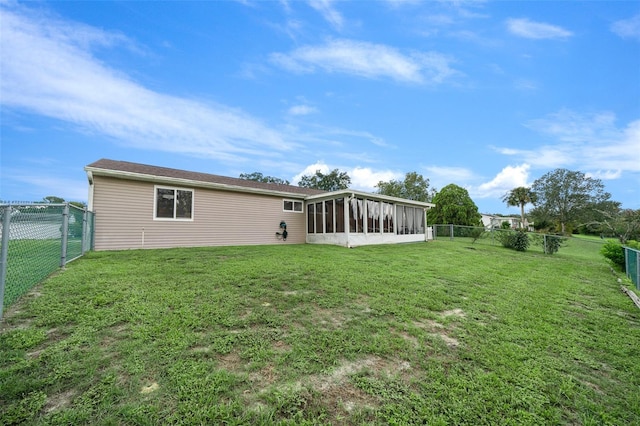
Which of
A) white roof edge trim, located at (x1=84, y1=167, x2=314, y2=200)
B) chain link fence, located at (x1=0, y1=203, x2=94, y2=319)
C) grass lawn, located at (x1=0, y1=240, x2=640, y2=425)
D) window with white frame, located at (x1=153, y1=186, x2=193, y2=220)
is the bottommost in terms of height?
grass lawn, located at (x1=0, y1=240, x2=640, y2=425)

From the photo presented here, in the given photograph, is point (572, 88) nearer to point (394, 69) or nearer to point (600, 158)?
point (394, 69)

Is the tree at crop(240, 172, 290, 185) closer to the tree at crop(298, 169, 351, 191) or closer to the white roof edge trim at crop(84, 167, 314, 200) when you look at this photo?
the tree at crop(298, 169, 351, 191)

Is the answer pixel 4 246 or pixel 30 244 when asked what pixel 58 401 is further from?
pixel 30 244

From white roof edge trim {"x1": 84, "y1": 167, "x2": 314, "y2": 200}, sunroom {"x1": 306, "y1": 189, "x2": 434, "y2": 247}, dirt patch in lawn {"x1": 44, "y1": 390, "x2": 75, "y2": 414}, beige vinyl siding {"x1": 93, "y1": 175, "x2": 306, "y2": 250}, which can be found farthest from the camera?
sunroom {"x1": 306, "y1": 189, "x2": 434, "y2": 247}

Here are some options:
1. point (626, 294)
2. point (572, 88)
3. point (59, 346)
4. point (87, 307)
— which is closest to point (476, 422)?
point (59, 346)

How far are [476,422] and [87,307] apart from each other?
4.16m

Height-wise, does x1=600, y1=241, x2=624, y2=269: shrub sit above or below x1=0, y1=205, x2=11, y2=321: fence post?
below

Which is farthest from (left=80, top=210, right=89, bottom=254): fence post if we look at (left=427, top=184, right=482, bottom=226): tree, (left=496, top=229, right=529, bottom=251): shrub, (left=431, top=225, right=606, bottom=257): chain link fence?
(left=427, top=184, right=482, bottom=226): tree

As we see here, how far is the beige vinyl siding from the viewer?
8336 mm

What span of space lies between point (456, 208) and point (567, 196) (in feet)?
77.6

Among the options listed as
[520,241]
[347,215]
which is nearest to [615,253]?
[520,241]

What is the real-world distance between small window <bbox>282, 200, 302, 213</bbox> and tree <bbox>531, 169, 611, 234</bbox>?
1544 inches

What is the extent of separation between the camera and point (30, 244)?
3902 millimetres

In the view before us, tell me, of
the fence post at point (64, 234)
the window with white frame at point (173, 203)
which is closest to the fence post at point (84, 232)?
the fence post at point (64, 234)
